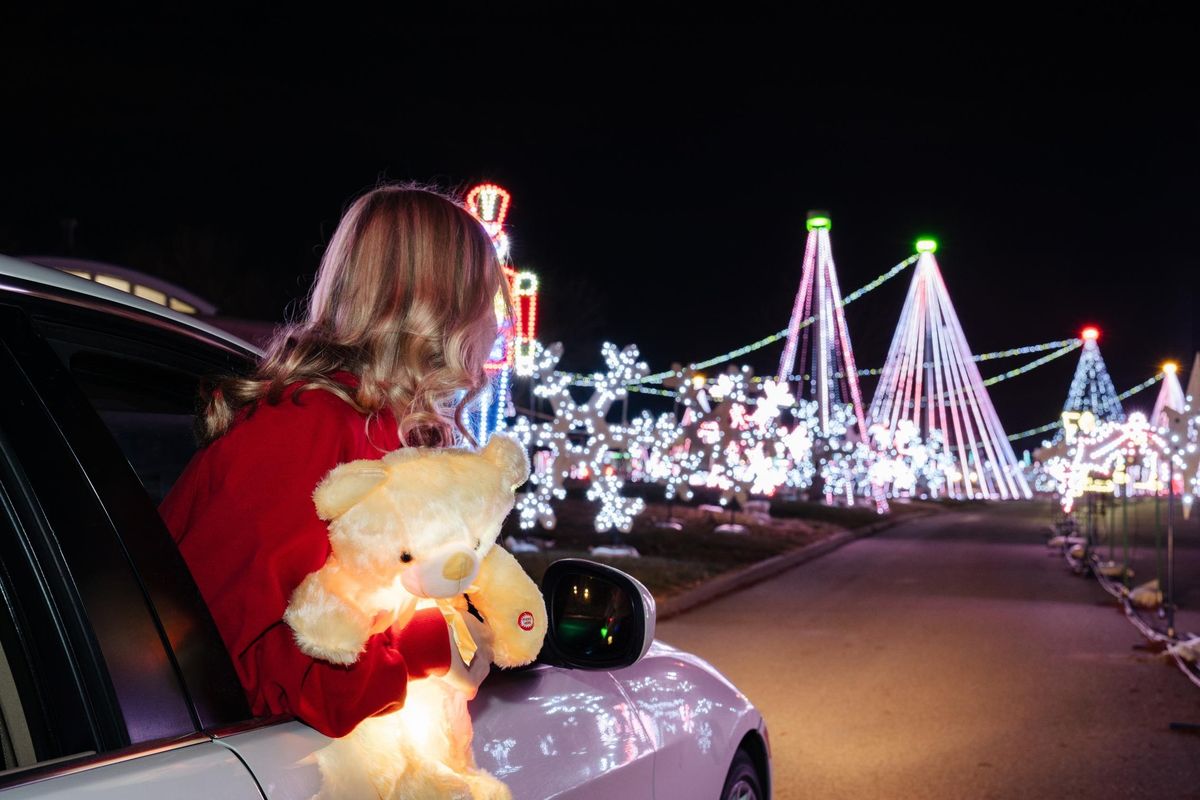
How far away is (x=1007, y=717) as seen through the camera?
23.3ft

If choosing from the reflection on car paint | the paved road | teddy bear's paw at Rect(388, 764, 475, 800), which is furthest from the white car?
the paved road

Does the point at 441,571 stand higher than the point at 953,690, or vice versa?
the point at 441,571

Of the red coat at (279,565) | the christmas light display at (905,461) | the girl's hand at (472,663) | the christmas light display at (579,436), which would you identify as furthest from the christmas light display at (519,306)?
the christmas light display at (905,461)

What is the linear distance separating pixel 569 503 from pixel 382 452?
29406 mm

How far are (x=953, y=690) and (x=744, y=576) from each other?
8.84 metres

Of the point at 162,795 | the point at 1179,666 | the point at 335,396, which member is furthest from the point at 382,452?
the point at 1179,666

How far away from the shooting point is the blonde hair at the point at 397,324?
168 centimetres

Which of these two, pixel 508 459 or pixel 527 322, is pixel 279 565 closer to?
pixel 508 459

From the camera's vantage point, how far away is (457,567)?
1.49 m

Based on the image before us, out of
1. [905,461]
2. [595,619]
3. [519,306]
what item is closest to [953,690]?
[595,619]

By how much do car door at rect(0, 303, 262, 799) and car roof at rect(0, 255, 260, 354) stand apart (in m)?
0.11

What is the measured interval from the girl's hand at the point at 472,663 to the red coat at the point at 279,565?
46mm

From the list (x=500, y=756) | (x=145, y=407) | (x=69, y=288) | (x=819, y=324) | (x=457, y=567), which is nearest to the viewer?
(x=457, y=567)

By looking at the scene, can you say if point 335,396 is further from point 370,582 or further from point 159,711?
point 159,711
